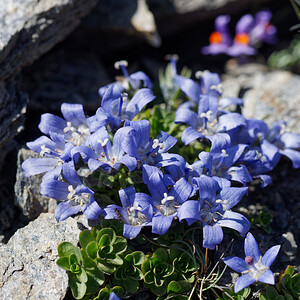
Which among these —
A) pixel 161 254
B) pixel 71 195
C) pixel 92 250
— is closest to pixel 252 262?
pixel 161 254

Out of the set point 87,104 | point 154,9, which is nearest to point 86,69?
point 87,104

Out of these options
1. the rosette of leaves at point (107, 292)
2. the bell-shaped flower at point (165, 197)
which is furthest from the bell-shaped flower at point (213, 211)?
the rosette of leaves at point (107, 292)

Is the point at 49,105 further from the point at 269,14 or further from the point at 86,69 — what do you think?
the point at 269,14

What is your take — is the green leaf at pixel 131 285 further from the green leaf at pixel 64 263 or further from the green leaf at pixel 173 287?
the green leaf at pixel 64 263

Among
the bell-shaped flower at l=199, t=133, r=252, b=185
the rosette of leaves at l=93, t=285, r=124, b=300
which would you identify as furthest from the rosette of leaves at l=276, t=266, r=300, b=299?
the rosette of leaves at l=93, t=285, r=124, b=300

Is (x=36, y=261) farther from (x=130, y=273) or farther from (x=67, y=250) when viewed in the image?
(x=130, y=273)
